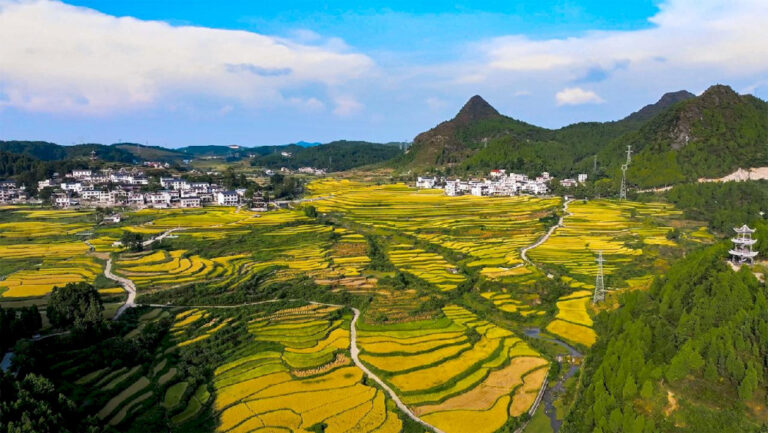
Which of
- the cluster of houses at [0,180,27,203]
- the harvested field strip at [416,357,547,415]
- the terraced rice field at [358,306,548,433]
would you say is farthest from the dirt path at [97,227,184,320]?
the cluster of houses at [0,180,27,203]

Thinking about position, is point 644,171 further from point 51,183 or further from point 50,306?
point 51,183

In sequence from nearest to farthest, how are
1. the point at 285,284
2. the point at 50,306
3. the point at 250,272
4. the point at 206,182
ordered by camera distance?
the point at 50,306 < the point at 285,284 < the point at 250,272 < the point at 206,182

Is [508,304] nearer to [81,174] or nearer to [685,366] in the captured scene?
[685,366]

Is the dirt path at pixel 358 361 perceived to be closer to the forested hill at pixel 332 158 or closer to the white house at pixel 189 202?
the white house at pixel 189 202

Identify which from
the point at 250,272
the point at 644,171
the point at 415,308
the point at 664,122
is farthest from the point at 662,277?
the point at 664,122

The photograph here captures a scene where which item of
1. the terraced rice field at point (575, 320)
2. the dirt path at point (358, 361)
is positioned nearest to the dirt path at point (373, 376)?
the dirt path at point (358, 361)

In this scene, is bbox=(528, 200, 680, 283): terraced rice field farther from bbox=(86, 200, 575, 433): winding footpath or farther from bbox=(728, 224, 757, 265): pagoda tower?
bbox=(728, 224, 757, 265): pagoda tower
